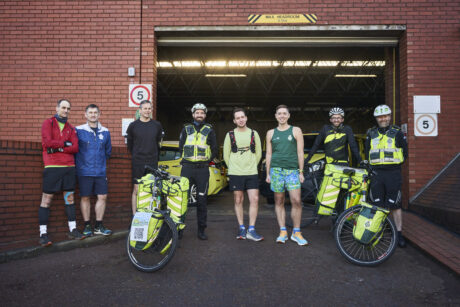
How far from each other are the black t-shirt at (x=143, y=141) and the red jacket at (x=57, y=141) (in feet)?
2.60

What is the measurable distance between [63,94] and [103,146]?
2780mm

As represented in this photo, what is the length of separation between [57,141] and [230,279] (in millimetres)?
2757

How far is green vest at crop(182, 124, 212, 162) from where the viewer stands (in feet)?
14.5

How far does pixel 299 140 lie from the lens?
436cm

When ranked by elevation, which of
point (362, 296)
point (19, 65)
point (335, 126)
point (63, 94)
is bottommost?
point (362, 296)

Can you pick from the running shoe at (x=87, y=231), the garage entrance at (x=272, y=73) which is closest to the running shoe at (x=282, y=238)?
the running shoe at (x=87, y=231)

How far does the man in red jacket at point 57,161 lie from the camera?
3.98m

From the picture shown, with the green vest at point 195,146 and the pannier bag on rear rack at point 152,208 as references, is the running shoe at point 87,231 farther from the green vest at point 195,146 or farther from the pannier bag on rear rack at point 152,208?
the green vest at point 195,146

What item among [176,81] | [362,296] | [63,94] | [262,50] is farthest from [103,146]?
[176,81]

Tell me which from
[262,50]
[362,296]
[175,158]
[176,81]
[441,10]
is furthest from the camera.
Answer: [176,81]

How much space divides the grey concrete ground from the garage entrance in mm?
4772

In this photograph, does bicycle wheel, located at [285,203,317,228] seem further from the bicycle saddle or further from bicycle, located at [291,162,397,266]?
the bicycle saddle

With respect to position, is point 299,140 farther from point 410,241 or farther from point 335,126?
point 410,241

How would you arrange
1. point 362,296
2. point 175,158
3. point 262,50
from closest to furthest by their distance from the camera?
1. point 362,296
2. point 175,158
3. point 262,50
